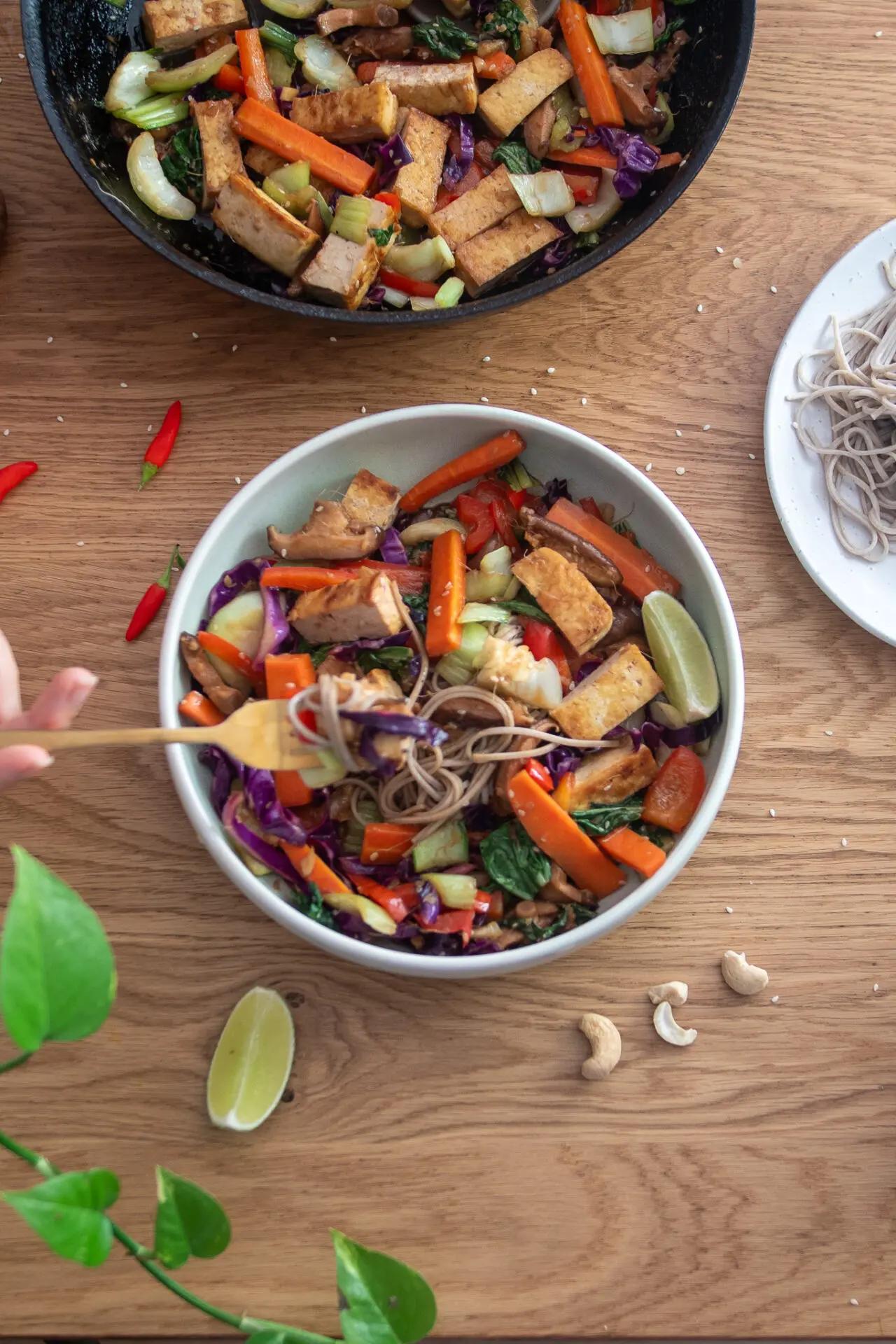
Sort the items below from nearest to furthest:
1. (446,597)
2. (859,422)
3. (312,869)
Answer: (312,869) → (446,597) → (859,422)

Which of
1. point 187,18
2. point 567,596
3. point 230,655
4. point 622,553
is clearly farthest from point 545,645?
point 187,18

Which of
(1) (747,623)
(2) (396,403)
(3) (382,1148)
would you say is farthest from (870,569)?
(3) (382,1148)

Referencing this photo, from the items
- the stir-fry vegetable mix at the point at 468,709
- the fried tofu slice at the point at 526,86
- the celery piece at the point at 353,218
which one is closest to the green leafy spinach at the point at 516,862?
the stir-fry vegetable mix at the point at 468,709

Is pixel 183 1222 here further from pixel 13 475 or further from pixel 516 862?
pixel 13 475

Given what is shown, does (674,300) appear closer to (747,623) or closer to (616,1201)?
(747,623)

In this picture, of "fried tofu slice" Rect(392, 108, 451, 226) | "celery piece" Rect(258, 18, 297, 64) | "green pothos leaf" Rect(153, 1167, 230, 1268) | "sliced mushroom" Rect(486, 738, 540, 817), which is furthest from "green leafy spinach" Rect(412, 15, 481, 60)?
"green pothos leaf" Rect(153, 1167, 230, 1268)
